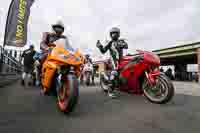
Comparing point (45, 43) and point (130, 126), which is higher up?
point (45, 43)

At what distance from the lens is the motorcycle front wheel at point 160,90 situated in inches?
133

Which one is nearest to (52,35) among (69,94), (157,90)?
(69,94)

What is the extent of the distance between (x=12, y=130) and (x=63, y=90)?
114 centimetres

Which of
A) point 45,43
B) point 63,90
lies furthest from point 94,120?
point 45,43

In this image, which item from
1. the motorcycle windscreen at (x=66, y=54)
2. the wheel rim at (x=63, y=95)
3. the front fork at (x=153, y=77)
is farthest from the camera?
the front fork at (x=153, y=77)

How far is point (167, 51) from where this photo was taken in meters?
26.5

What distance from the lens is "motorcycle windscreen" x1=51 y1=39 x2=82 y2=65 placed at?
2.87 meters

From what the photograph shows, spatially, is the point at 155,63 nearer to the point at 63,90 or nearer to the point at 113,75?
the point at 113,75

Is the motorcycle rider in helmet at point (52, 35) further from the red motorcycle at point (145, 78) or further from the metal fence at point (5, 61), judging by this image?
the metal fence at point (5, 61)

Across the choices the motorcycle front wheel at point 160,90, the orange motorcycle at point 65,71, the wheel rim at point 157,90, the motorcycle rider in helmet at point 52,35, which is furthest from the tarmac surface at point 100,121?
the motorcycle rider in helmet at point 52,35

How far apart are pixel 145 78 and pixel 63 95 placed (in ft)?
6.68

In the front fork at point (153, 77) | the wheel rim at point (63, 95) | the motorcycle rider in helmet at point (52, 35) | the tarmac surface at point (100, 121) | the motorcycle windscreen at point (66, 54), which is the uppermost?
the motorcycle rider in helmet at point (52, 35)

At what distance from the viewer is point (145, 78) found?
4.05m

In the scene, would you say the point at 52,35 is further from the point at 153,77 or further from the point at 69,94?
the point at 153,77
